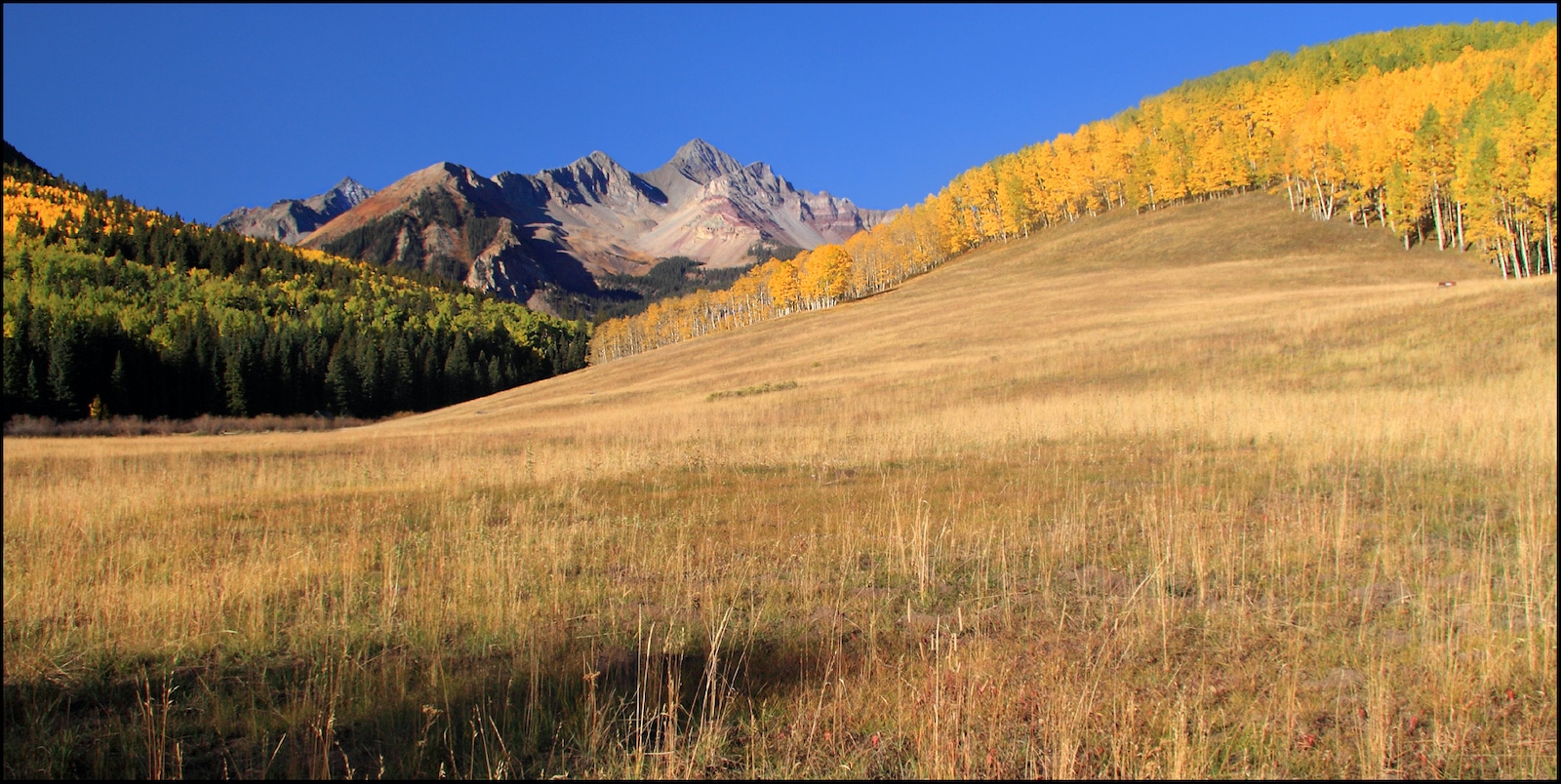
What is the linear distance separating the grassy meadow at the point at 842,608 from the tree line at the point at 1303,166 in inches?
1695

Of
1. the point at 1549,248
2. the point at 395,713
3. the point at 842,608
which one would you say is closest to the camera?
the point at 395,713

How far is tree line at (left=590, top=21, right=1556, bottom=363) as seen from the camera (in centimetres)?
4522

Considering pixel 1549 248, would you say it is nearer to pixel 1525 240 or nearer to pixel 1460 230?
pixel 1525 240

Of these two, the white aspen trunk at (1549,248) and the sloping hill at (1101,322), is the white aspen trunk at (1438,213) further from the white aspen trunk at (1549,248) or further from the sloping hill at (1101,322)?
the white aspen trunk at (1549,248)

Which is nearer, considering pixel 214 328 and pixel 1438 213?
pixel 1438 213

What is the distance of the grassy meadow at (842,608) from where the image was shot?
390 centimetres

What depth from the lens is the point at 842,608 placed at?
19.5 feet

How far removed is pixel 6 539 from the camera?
27.2ft

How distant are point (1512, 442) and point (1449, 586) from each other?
6.56 m

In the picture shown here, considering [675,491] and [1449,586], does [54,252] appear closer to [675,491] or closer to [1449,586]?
[675,491]

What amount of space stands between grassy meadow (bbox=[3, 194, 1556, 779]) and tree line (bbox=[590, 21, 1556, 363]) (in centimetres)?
4306

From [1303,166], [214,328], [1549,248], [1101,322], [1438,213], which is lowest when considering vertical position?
[1101,322]

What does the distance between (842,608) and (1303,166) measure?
86.7 meters

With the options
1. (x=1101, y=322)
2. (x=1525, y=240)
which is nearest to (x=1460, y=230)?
(x=1525, y=240)
